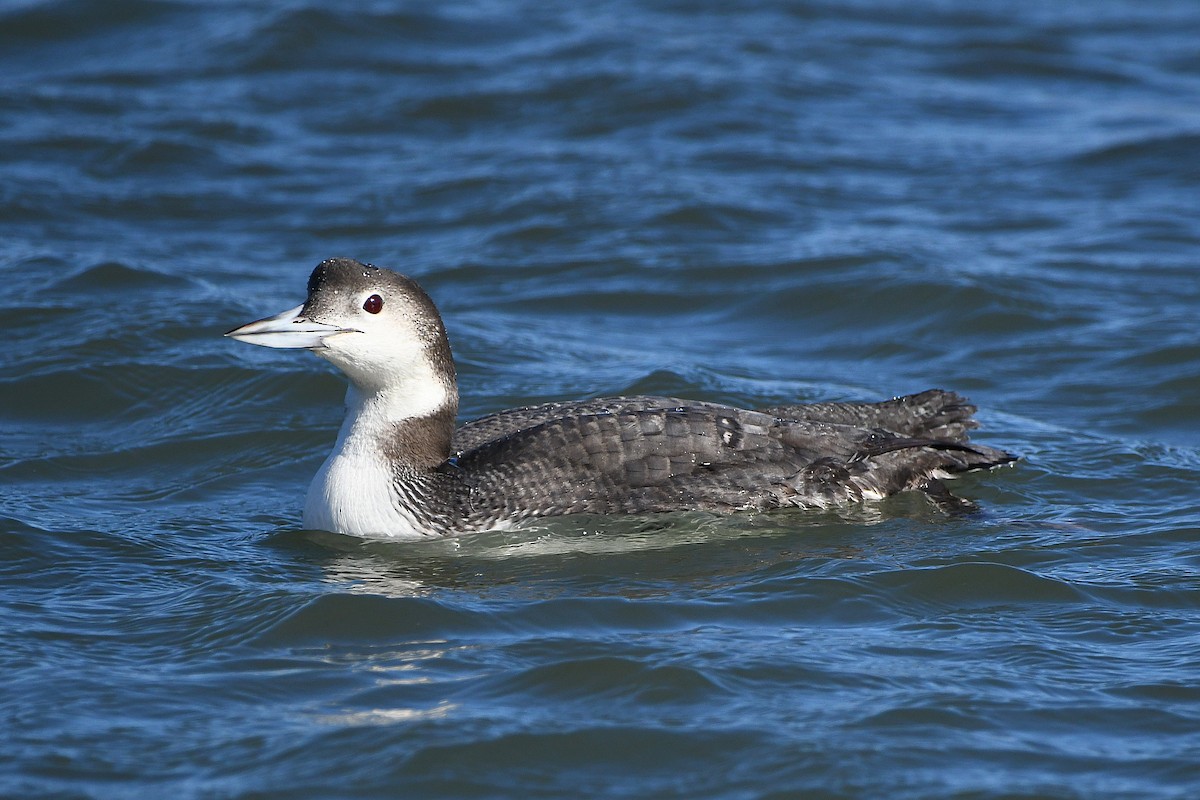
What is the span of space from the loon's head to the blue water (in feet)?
2.47

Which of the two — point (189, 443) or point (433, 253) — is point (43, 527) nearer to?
point (189, 443)

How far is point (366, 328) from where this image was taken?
7066 mm

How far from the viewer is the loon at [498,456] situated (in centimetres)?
720

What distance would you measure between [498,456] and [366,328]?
2.76 feet

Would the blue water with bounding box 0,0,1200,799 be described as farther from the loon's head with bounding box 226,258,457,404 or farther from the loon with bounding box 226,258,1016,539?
the loon's head with bounding box 226,258,457,404

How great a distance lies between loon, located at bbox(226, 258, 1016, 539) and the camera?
7203 mm

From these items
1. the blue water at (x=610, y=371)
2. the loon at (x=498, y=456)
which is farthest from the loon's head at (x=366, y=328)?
the blue water at (x=610, y=371)

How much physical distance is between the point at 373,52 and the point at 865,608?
11.5 meters

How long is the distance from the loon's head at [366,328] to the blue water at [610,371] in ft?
2.47

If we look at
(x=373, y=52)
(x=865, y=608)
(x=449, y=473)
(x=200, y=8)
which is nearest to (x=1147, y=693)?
(x=865, y=608)

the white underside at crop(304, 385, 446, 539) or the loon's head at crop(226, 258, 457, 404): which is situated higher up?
the loon's head at crop(226, 258, 457, 404)

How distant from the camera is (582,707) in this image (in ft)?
19.0

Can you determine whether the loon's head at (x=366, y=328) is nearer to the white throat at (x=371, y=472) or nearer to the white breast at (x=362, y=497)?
the white throat at (x=371, y=472)

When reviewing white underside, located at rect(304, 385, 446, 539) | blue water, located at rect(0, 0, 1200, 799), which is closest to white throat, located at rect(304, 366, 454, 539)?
white underside, located at rect(304, 385, 446, 539)
